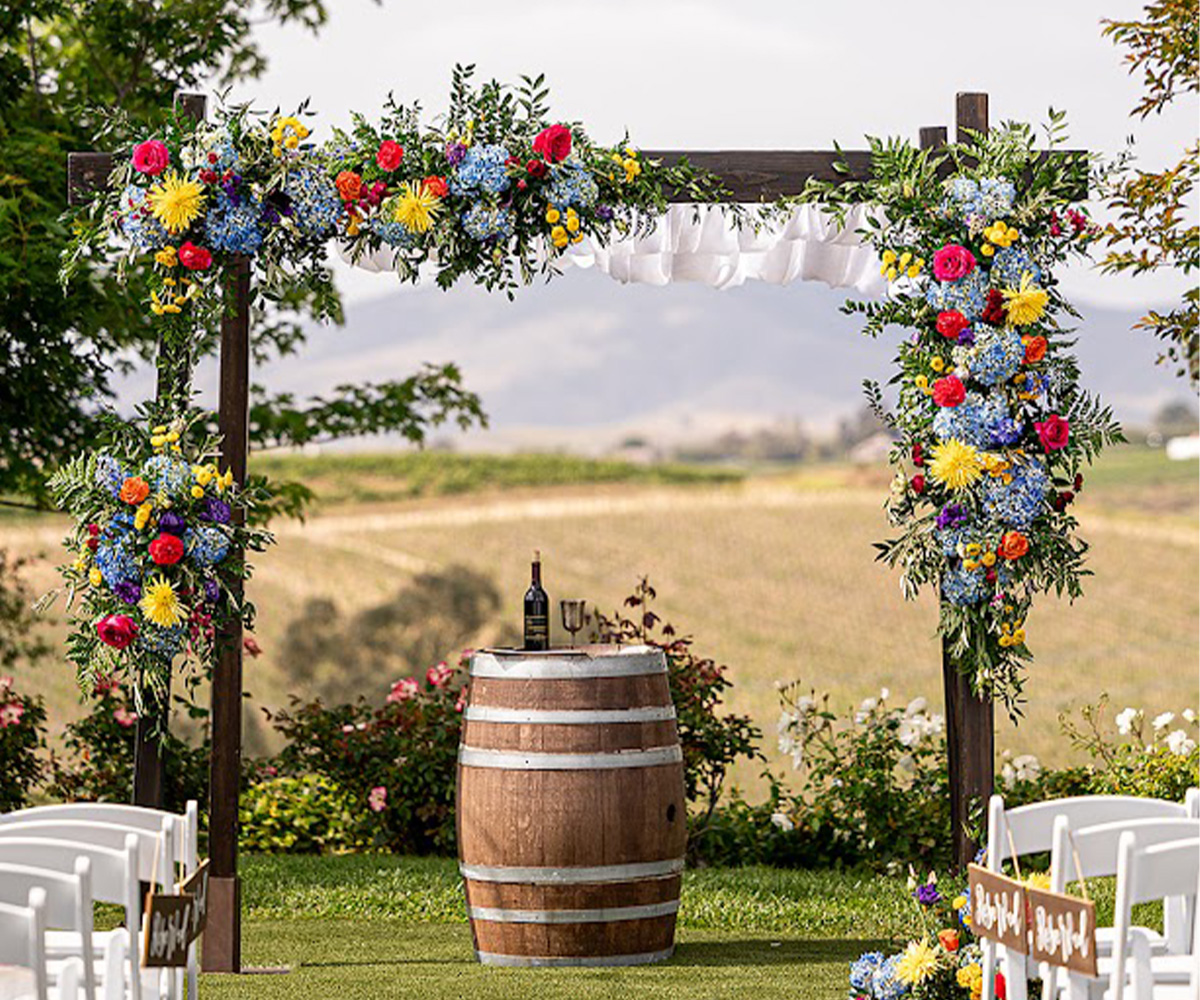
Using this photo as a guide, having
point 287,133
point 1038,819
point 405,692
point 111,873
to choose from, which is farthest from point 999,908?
point 405,692

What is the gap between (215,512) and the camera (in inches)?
222

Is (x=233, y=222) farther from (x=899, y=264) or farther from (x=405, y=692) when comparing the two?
(x=405, y=692)

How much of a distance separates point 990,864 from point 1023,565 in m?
1.80

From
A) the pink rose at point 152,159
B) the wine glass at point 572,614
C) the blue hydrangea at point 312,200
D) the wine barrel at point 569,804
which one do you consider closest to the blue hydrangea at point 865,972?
the wine barrel at point 569,804

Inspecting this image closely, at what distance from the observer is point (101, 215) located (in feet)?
19.2

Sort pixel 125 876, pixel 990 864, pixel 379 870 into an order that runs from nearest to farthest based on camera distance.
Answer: pixel 125 876 → pixel 990 864 → pixel 379 870

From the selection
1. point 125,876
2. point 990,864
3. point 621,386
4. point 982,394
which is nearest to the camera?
point 125,876

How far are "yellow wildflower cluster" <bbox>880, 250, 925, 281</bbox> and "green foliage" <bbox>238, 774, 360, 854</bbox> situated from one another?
426 centimetres

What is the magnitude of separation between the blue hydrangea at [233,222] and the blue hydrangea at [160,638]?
46.0 inches

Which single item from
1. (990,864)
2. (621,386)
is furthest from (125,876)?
(621,386)

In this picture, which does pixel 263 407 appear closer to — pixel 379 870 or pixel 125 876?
pixel 379 870

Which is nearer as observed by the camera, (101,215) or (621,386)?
(101,215)

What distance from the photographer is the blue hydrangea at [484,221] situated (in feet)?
18.6

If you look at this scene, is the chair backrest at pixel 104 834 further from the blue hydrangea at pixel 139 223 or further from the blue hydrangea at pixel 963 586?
the blue hydrangea at pixel 963 586
